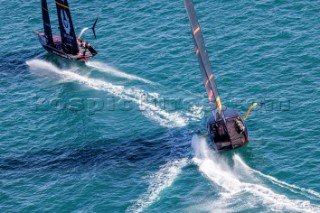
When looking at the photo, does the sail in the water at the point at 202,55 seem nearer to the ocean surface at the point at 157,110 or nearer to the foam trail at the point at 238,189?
the foam trail at the point at 238,189

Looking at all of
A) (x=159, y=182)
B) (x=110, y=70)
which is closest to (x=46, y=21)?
(x=110, y=70)

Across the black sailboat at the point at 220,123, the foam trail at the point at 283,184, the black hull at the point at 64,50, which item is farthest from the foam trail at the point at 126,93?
the foam trail at the point at 283,184

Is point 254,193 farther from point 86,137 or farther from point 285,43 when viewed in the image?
point 285,43

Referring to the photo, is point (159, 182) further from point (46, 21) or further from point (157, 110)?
point (46, 21)

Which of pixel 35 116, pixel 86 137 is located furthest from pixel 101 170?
pixel 35 116

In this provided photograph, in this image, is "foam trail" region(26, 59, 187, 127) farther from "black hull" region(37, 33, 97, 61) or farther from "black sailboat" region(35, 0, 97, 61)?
"black sailboat" region(35, 0, 97, 61)

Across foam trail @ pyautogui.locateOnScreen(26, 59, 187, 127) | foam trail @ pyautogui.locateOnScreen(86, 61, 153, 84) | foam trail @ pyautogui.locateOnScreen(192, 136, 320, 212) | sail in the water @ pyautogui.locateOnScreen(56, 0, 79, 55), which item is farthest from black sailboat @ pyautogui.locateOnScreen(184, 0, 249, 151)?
sail in the water @ pyautogui.locateOnScreen(56, 0, 79, 55)
